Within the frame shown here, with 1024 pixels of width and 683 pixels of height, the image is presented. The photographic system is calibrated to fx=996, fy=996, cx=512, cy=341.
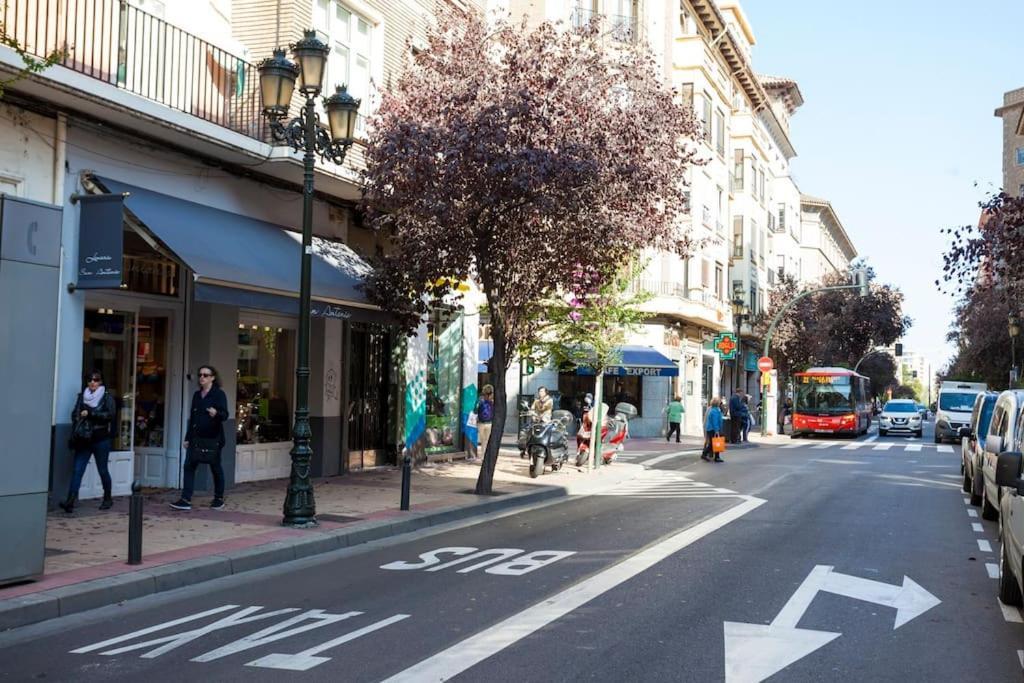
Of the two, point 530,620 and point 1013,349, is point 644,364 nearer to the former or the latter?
point 1013,349

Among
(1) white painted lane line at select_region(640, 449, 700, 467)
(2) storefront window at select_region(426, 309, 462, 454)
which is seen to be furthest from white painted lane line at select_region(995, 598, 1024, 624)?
(1) white painted lane line at select_region(640, 449, 700, 467)

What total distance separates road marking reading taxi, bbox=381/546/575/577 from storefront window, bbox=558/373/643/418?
2613 centimetres

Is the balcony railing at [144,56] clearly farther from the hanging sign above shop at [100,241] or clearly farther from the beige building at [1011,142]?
the beige building at [1011,142]

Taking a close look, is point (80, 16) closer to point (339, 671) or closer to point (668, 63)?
point (339, 671)

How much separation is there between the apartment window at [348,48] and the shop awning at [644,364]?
17.6 metres

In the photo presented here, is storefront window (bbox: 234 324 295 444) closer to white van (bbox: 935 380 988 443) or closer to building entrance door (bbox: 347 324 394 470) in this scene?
building entrance door (bbox: 347 324 394 470)

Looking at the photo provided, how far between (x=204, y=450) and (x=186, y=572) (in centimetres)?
397

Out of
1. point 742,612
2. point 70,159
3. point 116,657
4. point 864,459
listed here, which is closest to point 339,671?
point 116,657

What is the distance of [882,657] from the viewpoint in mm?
6340

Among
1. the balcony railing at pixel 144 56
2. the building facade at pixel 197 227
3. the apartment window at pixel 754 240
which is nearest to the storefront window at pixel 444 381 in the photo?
the building facade at pixel 197 227

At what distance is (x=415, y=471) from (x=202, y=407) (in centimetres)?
704

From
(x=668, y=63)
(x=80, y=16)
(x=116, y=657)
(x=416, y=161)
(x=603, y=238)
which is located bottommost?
(x=116, y=657)

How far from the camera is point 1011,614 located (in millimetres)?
7684

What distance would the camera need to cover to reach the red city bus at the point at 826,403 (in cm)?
4100
